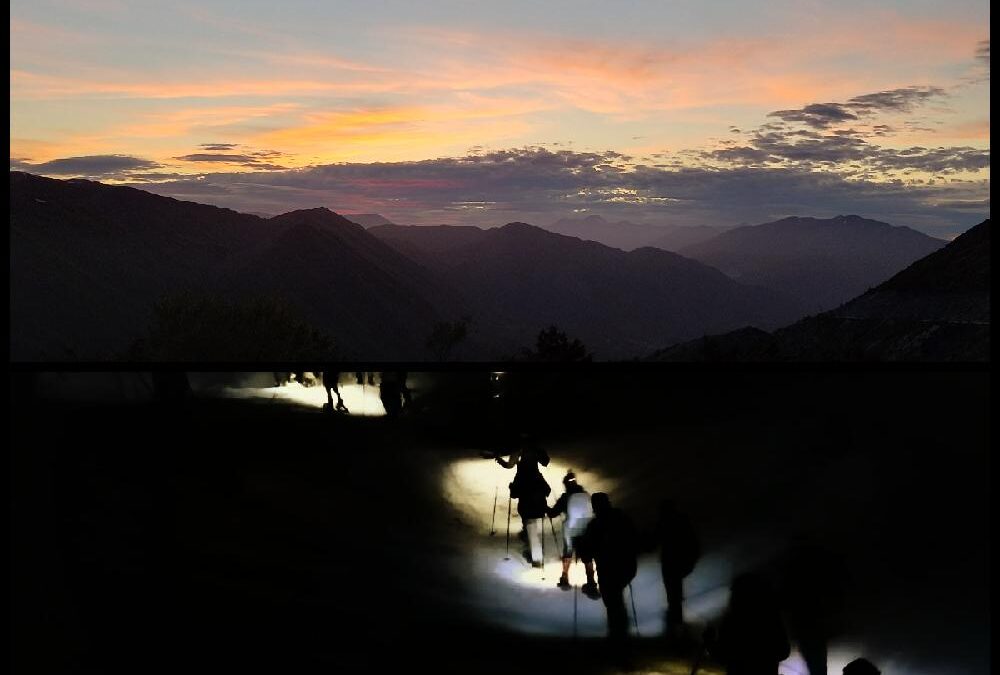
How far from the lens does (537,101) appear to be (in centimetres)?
2736

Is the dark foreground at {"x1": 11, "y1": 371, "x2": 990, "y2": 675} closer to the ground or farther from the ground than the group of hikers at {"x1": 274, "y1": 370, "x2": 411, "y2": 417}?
closer to the ground

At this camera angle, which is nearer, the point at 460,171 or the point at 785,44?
the point at 785,44

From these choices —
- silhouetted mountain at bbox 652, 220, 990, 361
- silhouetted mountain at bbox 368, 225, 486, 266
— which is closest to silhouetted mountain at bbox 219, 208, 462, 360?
silhouetted mountain at bbox 368, 225, 486, 266

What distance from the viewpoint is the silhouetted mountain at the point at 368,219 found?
32.9 meters

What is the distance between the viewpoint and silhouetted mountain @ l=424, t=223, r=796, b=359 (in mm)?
27125

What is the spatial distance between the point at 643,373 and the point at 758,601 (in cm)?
58

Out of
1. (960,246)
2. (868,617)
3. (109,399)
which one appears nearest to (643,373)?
(868,617)

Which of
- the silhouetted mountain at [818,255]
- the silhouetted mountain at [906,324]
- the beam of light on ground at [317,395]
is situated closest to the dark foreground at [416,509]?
the beam of light on ground at [317,395]

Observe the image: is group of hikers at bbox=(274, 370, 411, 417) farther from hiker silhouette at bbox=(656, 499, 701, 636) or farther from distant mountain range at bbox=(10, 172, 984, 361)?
distant mountain range at bbox=(10, 172, 984, 361)

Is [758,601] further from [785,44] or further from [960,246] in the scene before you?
[785,44]

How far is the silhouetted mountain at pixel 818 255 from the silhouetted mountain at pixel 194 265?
8571mm

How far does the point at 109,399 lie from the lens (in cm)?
252

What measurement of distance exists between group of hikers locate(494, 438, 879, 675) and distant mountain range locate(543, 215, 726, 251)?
2738 centimetres

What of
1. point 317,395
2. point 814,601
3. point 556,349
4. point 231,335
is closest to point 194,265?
point 231,335
